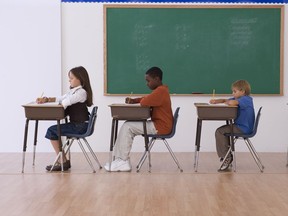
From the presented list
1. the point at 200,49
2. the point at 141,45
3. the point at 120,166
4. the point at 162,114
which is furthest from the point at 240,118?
the point at 141,45

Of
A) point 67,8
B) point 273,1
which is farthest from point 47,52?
point 273,1

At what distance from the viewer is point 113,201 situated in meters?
5.59

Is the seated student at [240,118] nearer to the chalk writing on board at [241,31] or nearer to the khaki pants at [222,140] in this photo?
the khaki pants at [222,140]

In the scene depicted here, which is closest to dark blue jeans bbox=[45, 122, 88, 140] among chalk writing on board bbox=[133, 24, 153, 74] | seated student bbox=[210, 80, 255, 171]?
seated student bbox=[210, 80, 255, 171]

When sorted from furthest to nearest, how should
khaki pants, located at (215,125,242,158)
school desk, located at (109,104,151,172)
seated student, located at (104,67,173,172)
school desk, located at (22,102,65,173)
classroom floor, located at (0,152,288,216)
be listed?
khaki pants, located at (215,125,242,158) < seated student, located at (104,67,173,172) < school desk, located at (109,104,151,172) < school desk, located at (22,102,65,173) < classroom floor, located at (0,152,288,216)

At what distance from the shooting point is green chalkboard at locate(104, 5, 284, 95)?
941 cm

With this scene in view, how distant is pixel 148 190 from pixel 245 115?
6.26ft

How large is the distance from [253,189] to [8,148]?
4.45 metres

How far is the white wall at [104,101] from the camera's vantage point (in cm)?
947

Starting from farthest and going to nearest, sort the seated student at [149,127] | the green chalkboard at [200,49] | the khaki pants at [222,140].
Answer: the green chalkboard at [200,49]
the khaki pants at [222,140]
the seated student at [149,127]

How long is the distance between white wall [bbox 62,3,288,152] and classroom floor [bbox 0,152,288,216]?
109cm

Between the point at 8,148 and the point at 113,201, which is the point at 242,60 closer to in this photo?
the point at 8,148

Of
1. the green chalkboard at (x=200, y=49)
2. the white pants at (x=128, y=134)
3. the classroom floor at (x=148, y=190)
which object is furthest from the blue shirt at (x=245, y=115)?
the green chalkboard at (x=200, y=49)

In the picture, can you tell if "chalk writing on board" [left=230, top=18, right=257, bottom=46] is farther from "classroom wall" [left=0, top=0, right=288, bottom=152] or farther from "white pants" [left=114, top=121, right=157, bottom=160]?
"white pants" [left=114, top=121, right=157, bottom=160]
